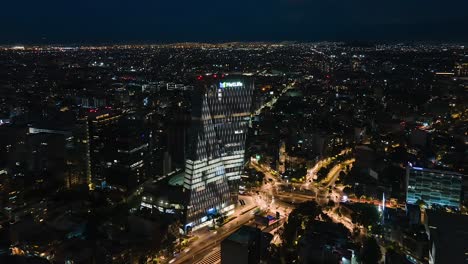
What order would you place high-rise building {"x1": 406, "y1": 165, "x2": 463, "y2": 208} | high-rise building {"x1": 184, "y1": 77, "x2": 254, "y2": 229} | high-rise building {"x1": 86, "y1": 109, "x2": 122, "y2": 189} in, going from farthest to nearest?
high-rise building {"x1": 86, "y1": 109, "x2": 122, "y2": 189} → high-rise building {"x1": 406, "y1": 165, "x2": 463, "y2": 208} → high-rise building {"x1": 184, "y1": 77, "x2": 254, "y2": 229}

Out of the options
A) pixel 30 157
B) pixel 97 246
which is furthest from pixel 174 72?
pixel 97 246

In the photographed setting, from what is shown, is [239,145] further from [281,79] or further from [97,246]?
[281,79]

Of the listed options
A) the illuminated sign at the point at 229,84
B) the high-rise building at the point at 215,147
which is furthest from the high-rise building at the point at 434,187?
the illuminated sign at the point at 229,84

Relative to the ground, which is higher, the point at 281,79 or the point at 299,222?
the point at 281,79

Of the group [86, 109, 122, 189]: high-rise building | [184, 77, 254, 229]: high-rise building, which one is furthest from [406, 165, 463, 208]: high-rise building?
[86, 109, 122, 189]: high-rise building

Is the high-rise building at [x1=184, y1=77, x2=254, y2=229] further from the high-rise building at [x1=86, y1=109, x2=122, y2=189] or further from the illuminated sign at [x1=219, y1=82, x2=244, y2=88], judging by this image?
the high-rise building at [x1=86, y1=109, x2=122, y2=189]
